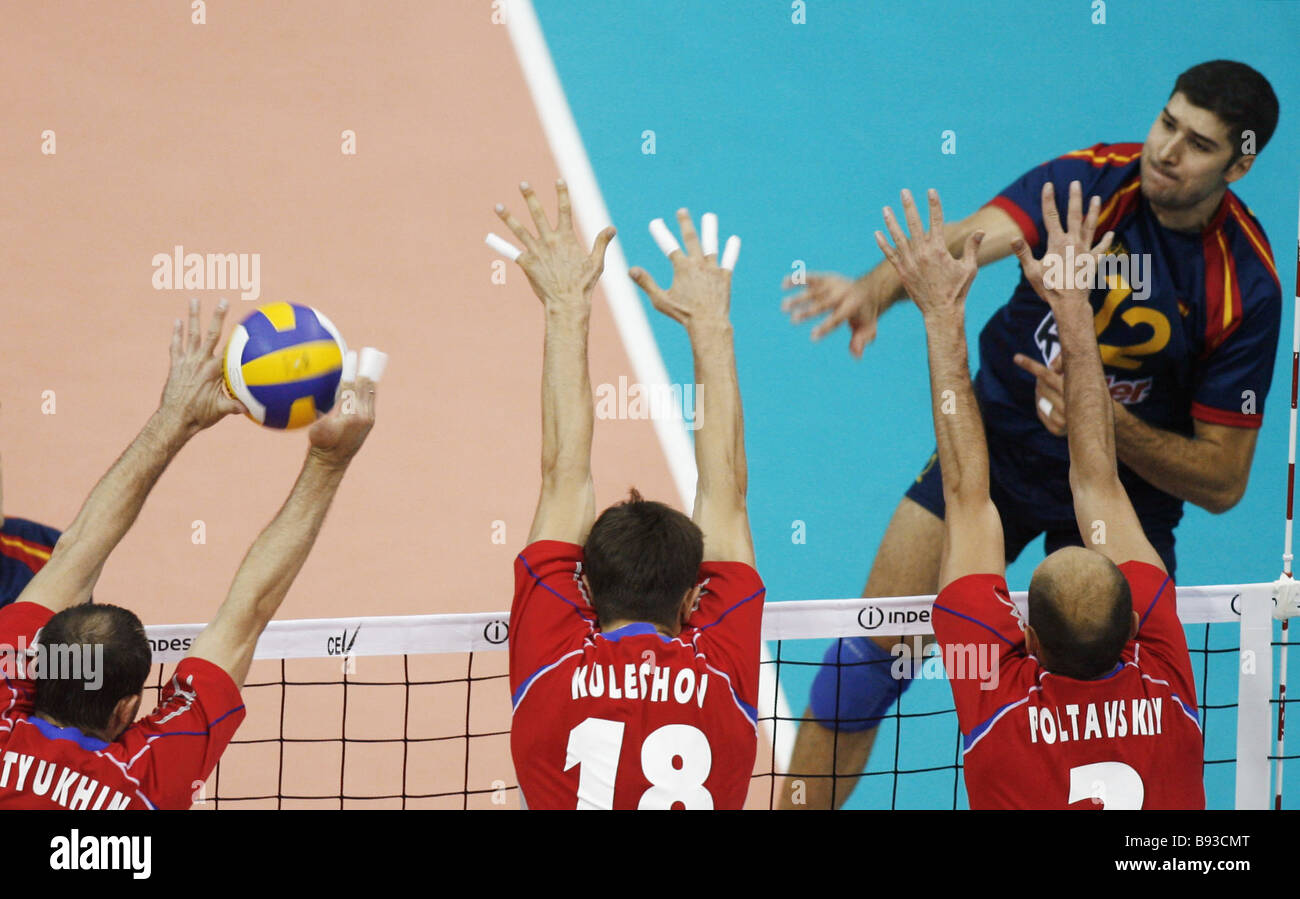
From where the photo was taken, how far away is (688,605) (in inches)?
167

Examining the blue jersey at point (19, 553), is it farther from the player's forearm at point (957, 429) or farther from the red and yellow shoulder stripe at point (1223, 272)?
the red and yellow shoulder stripe at point (1223, 272)

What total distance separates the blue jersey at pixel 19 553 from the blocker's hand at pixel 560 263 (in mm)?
2244

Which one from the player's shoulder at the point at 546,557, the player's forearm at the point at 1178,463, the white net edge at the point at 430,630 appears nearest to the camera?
the player's shoulder at the point at 546,557

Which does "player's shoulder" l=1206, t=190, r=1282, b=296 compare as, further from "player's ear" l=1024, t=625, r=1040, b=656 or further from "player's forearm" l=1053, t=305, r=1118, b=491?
"player's ear" l=1024, t=625, r=1040, b=656

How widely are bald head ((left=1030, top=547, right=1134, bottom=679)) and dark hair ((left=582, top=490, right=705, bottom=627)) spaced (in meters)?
1.00

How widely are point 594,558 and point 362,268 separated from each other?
16.8ft

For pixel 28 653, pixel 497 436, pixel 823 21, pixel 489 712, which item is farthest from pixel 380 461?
pixel 823 21

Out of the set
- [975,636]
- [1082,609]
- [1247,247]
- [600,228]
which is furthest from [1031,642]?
[600,228]

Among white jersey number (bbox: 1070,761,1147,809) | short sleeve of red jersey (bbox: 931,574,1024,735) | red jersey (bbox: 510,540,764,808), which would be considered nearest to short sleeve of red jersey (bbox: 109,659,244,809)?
red jersey (bbox: 510,540,764,808)

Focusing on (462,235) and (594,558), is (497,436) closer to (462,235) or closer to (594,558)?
(462,235)

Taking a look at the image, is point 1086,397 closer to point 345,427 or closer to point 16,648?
point 345,427

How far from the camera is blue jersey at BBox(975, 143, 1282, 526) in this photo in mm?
5918

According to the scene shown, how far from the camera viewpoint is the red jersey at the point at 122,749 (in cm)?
361

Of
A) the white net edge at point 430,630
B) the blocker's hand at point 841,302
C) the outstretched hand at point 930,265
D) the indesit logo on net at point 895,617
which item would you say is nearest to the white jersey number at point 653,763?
the white net edge at point 430,630
